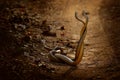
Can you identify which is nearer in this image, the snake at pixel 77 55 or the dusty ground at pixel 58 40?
the dusty ground at pixel 58 40

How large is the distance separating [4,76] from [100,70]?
83.8 inches

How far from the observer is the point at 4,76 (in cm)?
590

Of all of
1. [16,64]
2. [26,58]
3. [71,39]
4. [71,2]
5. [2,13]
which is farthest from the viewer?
[71,2]

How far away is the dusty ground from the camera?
6309mm

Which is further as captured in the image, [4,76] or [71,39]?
[71,39]

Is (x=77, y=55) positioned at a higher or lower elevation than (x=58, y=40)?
higher

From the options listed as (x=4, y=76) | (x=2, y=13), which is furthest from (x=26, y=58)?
(x=2, y=13)

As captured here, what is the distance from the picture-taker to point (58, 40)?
8.31m

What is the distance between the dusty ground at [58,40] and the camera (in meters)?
6.31

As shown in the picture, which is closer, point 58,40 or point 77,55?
point 77,55

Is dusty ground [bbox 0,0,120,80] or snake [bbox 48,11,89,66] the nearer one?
dusty ground [bbox 0,0,120,80]

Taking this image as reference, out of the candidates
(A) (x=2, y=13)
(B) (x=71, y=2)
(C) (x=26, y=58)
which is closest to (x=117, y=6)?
(B) (x=71, y=2)

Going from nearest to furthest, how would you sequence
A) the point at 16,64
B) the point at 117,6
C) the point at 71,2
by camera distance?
the point at 16,64
the point at 117,6
the point at 71,2

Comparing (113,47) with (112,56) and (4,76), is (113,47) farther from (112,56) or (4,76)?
(4,76)
